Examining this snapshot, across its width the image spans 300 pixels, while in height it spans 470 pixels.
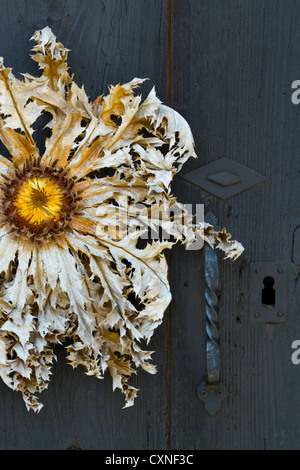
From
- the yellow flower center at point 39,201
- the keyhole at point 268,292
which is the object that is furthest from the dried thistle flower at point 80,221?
the keyhole at point 268,292

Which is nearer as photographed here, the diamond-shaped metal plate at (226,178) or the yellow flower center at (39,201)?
the yellow flower center at (39,201)

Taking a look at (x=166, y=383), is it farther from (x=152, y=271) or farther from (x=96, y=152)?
(x=96, y=152)

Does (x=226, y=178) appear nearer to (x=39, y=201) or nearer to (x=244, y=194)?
(x=244, y=194)

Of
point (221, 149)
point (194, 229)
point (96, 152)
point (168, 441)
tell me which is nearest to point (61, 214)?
point (96, 152)

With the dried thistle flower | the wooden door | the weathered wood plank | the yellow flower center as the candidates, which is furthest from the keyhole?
the yellow flower center

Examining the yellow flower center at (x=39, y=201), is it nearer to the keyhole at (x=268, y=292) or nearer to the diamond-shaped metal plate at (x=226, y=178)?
the diamond-shaped metal plate at (x=226, y=178)

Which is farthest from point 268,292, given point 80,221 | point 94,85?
point 94,85

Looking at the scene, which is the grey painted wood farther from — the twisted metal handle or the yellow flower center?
the yellow flower center

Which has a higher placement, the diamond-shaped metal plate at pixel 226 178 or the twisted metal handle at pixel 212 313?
the diamond-shaped metal plate at pixel 226 178
